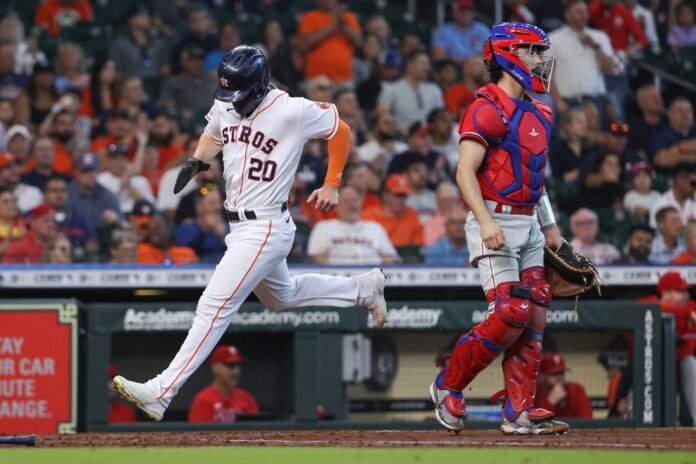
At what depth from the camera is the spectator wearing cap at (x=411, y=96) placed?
580 inches

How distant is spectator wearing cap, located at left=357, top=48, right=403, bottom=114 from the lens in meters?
14.8

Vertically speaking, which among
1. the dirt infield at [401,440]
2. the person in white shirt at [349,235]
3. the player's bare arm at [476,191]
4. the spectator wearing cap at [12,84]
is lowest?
the dirt infield at [401,440]

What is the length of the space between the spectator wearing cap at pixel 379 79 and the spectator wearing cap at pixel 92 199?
337cm

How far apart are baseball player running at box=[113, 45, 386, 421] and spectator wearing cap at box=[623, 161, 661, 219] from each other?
19.8ft

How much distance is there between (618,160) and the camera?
1348cm

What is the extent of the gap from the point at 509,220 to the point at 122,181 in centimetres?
642

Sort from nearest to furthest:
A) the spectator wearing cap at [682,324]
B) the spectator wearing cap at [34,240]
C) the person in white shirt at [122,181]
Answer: the spectator wearing cap at [682,324]
the spectator wearing cap at [34,240]
the person in white shirt at [122,181]

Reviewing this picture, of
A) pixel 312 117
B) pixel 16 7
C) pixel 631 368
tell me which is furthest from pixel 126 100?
pixel 312 117

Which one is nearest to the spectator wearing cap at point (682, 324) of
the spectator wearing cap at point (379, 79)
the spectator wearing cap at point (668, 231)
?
the spectator wearing cap at point (668, 231)

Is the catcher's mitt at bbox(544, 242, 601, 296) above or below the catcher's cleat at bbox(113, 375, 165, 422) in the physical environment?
above

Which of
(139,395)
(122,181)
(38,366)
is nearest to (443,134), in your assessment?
(122,181)

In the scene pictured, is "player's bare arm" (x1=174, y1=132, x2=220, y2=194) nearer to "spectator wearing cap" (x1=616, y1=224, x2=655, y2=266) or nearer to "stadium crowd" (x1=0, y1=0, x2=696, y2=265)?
"stadium crowd" (x1=0, y1=0, x2=696, y2=265)

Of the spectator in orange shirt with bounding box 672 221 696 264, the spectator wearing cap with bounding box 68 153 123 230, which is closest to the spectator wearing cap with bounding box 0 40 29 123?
the spectator wearing cap with bounding box 68 153 123 230

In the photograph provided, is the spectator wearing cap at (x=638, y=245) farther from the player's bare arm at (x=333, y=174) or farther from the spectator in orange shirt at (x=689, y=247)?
the player's bare arm at (x=333, y=174)
